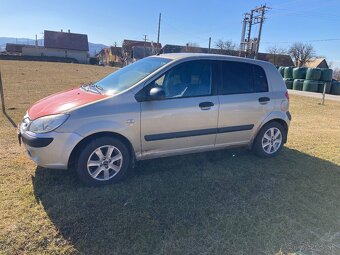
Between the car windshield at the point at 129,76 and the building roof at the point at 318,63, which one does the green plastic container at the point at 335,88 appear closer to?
the car windshield at the point at 129,76

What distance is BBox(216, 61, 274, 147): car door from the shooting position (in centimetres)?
443

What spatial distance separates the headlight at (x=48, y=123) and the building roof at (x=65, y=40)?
69.9 m

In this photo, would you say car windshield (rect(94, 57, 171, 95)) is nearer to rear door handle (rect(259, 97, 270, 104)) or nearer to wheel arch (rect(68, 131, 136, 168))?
wheel arch (rect(68, 131, 136, 168))

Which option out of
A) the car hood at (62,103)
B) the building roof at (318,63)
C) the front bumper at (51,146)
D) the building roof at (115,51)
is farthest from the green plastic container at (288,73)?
the building roof at (115,51)

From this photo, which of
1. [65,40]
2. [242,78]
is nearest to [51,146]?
[242,78]

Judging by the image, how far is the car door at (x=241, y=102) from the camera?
14.5 feet

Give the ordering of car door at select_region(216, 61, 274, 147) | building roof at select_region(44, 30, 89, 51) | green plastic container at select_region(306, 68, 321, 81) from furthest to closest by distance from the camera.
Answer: building roof at select_region(44, 30, 89, 51) → green plastic container at select_region(306, 68, 321, 81) → car door at select_region(216, 61, 274, 147)

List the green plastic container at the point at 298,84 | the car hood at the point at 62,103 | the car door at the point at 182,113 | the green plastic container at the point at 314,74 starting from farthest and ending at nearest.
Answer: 1. the green plastic container at the point at 298,84
2. the green plastic container at the point at 314,74
3. the car door at the point at 182,113
4. the car hood at the point at 62,103

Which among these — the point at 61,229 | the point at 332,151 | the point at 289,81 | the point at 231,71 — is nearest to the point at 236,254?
the point at 61,229

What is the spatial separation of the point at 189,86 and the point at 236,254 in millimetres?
2332

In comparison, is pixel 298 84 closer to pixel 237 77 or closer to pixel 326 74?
pixel 326 74

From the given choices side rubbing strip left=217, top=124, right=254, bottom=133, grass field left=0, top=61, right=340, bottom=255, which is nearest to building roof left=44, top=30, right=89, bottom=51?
grass field left=0, top=61, right=340, bottom=255

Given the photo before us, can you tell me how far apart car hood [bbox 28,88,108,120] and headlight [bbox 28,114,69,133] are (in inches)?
3.2

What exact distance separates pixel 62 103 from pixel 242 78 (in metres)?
2.74
